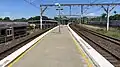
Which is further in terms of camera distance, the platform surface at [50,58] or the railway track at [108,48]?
the railway track at [108,48]

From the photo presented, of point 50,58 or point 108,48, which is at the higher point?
point 50,58

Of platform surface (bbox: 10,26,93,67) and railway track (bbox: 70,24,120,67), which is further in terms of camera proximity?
railway track (bbox: 70,24,120,67)

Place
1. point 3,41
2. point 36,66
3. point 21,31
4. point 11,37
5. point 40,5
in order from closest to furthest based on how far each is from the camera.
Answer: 1. point 36,66
2. point 3,41
3. point 11,37
4. point 21,31
5. point 40,5

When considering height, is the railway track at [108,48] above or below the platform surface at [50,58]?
below

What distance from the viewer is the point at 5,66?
10.6 m

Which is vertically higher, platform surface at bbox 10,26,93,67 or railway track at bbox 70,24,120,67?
platform surface at bbox 10,26,93,67

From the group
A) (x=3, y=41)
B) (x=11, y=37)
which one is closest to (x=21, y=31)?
(x=11, y=37)

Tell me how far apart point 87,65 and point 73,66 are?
744 mm

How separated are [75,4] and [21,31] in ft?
106

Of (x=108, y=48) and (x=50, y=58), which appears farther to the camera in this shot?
(x=108, y=48)

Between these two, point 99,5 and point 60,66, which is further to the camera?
point 99,5

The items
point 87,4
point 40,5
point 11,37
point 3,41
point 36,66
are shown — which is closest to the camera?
point 36,66

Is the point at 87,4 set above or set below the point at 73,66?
above

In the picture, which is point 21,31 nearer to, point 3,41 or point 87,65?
point 3,41
